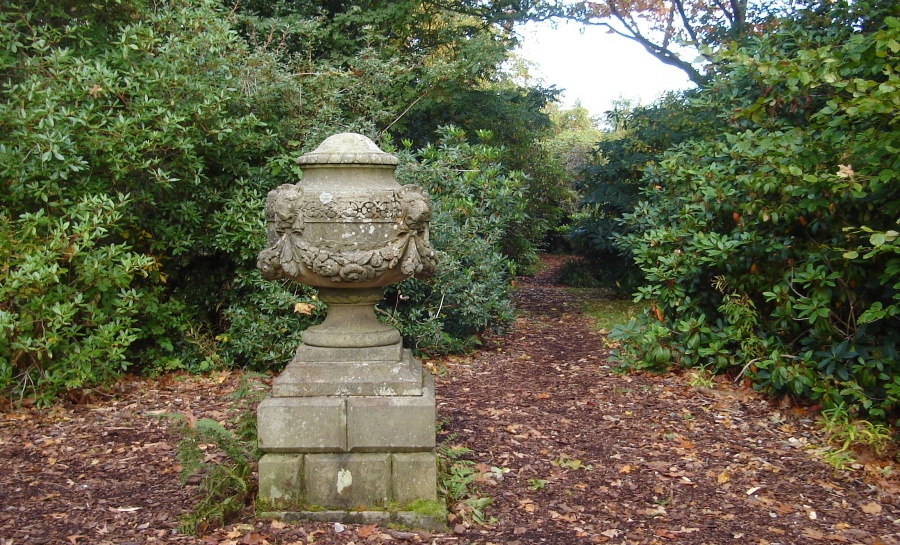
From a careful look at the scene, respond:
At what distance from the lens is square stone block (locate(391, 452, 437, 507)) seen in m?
3.42

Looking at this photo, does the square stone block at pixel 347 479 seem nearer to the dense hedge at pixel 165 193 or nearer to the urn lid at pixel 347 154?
the urn lid at pixel 347 154

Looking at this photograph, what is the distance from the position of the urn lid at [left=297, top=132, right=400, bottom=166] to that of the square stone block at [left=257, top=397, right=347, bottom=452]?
1.16m

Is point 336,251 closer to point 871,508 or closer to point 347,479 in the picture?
point 347,479

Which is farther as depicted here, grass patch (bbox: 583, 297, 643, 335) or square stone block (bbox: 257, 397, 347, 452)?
grass patch (bbox: 583, 297, 643, 335)

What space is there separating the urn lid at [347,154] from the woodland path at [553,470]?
1.72 metres

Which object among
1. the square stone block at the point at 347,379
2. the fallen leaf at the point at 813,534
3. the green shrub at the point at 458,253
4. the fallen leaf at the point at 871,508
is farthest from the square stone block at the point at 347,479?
the green shrub at the point at 458,253

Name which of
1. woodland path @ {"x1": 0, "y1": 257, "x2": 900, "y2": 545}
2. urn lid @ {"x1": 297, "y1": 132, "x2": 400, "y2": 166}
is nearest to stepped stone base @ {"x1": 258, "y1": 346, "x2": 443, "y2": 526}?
woodland path @ {"x1": 0, "y1": 257, "x2": 900, "y2": 545}

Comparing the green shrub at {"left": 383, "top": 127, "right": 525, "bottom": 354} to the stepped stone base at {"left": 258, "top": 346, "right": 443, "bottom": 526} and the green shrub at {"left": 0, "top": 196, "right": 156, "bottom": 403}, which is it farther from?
the stepped stone base at {"left": 258, "top": 346, "right": 443, "bottom": 526}

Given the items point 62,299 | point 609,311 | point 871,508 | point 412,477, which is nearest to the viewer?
point 412,477

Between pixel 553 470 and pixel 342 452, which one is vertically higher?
pixel 342 452

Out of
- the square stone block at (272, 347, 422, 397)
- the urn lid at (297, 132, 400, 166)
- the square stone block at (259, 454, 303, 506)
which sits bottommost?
the square stone block at (259, 454, 303, 506)

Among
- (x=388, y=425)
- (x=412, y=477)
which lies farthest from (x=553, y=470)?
(x=388, y=425)

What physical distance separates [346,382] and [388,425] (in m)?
0.29

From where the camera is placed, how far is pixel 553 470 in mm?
4145
